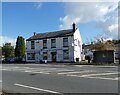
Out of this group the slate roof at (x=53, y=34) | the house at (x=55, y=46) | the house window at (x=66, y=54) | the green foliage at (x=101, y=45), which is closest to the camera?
the house at (x=55, y=46)

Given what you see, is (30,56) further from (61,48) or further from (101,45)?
(101,45)

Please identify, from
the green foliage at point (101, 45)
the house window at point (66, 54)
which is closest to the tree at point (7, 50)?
the green foliage at point (101, 45)

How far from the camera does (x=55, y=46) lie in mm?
57781

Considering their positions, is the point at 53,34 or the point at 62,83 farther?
the point at 53,34

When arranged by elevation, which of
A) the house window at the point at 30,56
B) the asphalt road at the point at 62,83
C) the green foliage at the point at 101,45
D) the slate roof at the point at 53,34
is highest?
the slate roof at the point at 53,34

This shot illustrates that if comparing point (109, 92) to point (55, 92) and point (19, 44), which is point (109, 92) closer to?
point (55, 92)

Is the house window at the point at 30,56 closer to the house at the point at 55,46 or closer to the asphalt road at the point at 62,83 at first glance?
the house at the point at 55,46

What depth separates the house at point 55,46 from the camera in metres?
55.3

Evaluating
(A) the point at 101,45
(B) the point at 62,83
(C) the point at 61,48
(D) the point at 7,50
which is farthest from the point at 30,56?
(B) the point at 62,83

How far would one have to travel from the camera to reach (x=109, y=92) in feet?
36.3

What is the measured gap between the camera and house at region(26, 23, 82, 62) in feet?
181

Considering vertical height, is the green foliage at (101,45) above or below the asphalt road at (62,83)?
above

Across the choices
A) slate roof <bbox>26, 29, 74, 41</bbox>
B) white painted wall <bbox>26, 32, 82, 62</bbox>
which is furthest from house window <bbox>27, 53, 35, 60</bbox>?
slate roof <bbox>26, 29, 74, 41</bbox>

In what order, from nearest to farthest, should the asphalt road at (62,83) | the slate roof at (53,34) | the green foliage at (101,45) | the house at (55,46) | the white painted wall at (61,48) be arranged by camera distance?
the asphalt road at (62,83) < the white painted wall at (61,48) < the house at (55,46) < the slate roof at (53,34) < the green foliage at (101,45)
